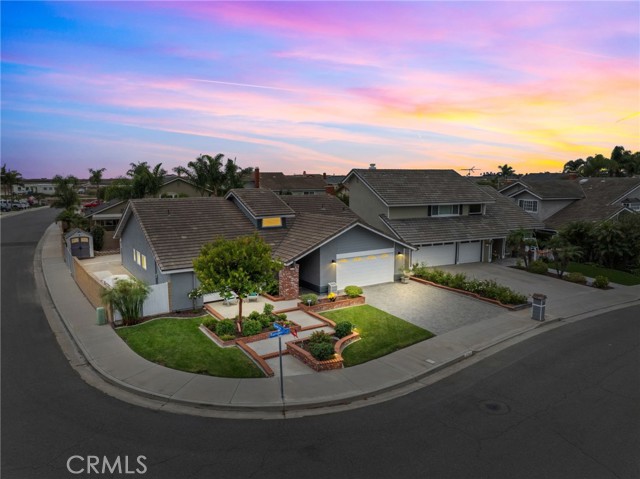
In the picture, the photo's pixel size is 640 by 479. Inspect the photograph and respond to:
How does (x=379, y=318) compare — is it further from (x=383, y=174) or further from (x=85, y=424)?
(x=383, y=174)

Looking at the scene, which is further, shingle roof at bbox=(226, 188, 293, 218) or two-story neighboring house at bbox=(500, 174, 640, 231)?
two-story neighboring house at bbox=(500, 174, 640, 231)

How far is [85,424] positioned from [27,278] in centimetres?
2370

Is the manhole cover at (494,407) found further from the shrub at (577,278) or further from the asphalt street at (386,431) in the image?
the shrub at (577,278)

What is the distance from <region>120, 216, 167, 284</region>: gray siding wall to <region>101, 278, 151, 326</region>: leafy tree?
2837 millimetres

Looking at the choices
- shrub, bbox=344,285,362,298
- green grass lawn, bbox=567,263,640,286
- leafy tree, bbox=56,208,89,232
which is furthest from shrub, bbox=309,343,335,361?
leafy tree, bbox=56,208,89,232

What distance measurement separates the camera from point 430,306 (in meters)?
21.7

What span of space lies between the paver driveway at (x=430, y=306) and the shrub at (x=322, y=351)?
18.8ft

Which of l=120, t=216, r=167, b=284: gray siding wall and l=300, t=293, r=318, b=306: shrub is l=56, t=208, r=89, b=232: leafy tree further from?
l=300, t=293, r=318, b=306: shrub

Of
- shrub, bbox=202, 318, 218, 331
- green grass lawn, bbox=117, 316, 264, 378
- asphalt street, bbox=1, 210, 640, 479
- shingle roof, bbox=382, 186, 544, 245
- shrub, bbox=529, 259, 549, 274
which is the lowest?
asphalt street, bbox=1, 210, 640, 479

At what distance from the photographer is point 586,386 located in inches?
518

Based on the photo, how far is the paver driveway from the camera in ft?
63.6

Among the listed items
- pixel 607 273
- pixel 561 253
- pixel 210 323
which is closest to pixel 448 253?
pixel 561 253

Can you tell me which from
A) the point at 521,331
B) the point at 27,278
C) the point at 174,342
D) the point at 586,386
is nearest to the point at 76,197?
the point at 27,278

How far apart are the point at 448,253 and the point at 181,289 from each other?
20.7 m
